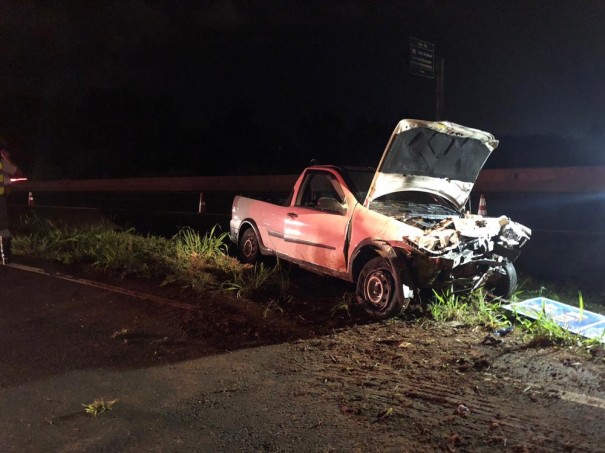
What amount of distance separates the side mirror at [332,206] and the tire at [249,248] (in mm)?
1829

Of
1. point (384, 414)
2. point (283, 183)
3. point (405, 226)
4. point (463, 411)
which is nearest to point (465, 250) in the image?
point (405, 226)

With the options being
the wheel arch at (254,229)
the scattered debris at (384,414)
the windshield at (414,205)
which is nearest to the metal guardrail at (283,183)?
the wheel arch at (254,229)

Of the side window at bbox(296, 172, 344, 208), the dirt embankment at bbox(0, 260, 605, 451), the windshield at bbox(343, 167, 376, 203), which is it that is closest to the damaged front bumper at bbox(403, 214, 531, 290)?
the dirt embankment at bbox(0, 260, 605, 451)

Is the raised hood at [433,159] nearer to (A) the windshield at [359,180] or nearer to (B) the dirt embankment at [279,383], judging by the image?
(A) the windshield at [359,180]

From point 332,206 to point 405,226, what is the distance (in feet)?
3.62

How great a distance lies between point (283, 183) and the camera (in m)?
18.9

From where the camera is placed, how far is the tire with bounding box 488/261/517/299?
5.95 metres

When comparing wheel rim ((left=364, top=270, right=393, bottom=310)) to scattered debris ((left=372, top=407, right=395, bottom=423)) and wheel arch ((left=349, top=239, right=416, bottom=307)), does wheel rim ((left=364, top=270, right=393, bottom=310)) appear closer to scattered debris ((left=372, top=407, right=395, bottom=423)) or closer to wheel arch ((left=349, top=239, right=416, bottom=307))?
wheel arch ((left=349, top=239, right=416, bottom=307))

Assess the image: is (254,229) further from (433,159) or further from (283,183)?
(283,183)

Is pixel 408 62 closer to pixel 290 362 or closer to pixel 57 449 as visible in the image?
pixel 290 362

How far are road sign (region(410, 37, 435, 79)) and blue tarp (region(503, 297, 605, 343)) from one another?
943cm

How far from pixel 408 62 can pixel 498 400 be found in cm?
1138

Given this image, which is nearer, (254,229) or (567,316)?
(567,316)

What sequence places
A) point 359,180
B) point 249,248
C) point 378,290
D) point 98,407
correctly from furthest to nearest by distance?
point 249,248 < point 359,180 < point 378,290 < point 98,407
